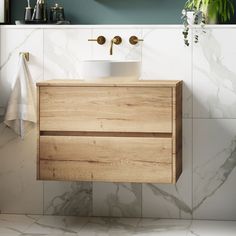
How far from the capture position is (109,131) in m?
3.86

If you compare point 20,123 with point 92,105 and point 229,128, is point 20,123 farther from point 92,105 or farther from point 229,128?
point 229,128

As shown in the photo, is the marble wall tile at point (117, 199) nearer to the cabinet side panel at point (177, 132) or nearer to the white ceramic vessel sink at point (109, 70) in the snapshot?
the cabinet side panel at point (177, 132)

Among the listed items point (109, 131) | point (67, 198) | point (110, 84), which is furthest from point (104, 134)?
point (67, 198)

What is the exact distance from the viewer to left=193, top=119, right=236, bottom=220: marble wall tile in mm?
4168

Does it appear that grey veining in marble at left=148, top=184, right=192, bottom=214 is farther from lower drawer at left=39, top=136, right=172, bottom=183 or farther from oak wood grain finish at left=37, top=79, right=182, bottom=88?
oak wood grain finish at left=37, top=79, right=182, bottom=88

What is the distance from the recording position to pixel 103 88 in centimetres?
384

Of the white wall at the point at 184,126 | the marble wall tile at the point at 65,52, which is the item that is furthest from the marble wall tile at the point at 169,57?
the marble wall tile at the point at 65,52

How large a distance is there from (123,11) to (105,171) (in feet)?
3.76

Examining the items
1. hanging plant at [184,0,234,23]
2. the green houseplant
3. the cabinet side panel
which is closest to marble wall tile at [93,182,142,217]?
the cabinet side panel

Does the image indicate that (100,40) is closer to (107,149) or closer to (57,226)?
(107,149)

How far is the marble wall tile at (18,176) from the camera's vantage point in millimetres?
4363

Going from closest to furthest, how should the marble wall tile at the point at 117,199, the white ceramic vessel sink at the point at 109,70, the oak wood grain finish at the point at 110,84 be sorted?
the oak wood grain finish at the point at 110,84 → the white ceramic vessel sink at the point at 109,70 → the marble wall tile at the point at 117,199

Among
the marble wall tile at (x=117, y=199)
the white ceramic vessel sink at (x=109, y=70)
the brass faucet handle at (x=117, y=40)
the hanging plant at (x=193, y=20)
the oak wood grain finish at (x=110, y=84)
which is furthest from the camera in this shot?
the marble wall tile at (x=117, y=199)

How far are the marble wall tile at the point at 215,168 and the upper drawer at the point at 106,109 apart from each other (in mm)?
460
